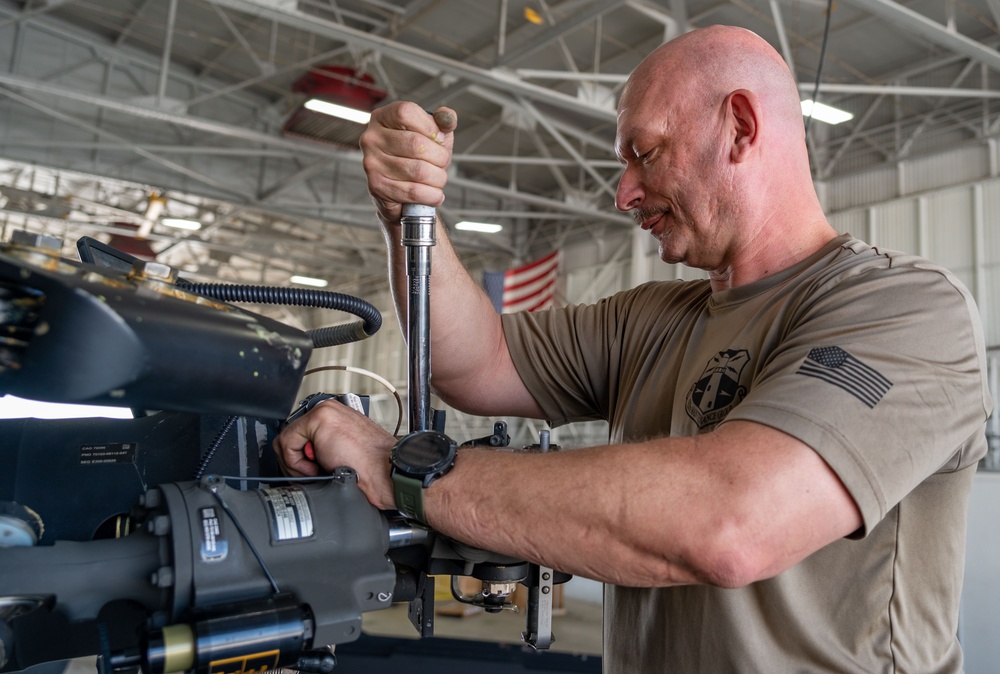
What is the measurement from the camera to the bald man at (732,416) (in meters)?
0.85

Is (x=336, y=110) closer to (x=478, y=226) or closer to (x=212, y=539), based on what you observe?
(x=478, y=226)

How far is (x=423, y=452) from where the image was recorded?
3.16 ft

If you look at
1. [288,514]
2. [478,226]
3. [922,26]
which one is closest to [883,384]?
[288,514]

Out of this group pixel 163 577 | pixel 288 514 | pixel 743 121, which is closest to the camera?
pixel 163 577

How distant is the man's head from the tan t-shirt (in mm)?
125

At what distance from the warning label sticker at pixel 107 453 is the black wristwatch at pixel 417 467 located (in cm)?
32

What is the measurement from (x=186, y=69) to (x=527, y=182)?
529 cm

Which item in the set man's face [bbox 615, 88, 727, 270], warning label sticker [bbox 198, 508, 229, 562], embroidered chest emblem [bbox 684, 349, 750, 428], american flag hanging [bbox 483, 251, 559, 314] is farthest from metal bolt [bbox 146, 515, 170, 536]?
american flag hanging [bbox 483, 251, 559, 314]

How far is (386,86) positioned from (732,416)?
27.4 feet

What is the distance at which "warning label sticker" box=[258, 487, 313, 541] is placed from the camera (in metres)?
0.81

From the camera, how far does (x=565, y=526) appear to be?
874 mm

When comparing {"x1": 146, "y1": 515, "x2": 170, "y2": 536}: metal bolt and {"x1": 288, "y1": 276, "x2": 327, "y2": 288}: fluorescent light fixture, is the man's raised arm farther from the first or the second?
{"x1": 288, "y1": 276, "x2": 327, "y2": 288}: fluorescent light fixture

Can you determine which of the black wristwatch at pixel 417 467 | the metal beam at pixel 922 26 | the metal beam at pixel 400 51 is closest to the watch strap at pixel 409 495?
the black wristwatch at pixel 417 467

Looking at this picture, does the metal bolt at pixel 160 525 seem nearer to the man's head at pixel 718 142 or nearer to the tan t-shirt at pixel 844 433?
the tan t-shirt at pixel 844 433
